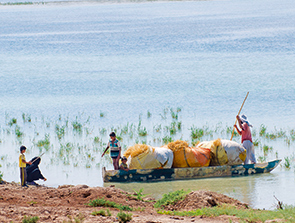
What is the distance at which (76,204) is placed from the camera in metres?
8.93

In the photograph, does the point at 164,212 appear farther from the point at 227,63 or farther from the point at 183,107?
the point at 227,63

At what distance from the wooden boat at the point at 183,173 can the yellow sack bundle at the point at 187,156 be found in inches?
7.8

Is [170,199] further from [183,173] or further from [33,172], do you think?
[33,172]

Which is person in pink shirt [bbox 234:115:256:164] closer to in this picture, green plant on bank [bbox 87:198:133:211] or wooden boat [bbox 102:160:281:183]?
wooden boat [bbox 102:160:281:183]

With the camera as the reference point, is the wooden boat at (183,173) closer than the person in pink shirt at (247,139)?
Yes

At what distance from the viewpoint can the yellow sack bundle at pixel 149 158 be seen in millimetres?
12180

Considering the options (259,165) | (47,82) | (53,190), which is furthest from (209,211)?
(47,82)

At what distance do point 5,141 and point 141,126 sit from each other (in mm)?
4749

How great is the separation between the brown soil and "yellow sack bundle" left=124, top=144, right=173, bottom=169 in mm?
2113

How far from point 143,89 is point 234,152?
47.9 ft

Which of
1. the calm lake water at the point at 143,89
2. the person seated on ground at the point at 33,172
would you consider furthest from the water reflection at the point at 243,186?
the person seated on ground at the point at 33,172

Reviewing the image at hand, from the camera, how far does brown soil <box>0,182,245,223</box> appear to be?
24.6 ft

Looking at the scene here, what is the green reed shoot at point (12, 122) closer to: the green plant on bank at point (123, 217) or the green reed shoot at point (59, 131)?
the green reed shoot at point (59, 131)

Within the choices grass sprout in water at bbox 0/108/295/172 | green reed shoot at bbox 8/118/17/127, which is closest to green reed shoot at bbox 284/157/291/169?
grass sprout in water at bbox 0/108/295/172
